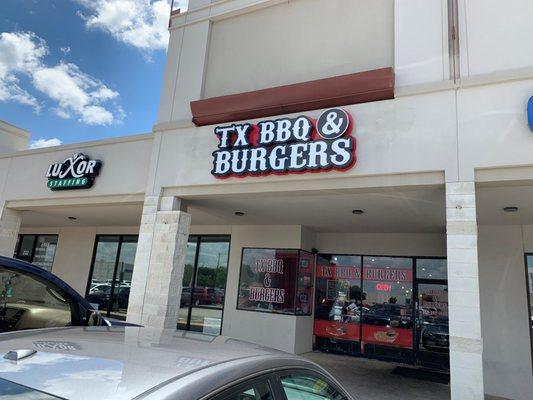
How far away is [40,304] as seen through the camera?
4562 mm

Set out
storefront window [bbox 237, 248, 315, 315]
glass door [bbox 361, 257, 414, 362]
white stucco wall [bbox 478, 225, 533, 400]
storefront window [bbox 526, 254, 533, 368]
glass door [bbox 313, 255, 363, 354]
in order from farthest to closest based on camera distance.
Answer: glass door [bbox 313, 255, 363, 354] < storefront window [bbox 237, 248, 315, 315] < glass door [bbox 361, 257, 414, 362] < storefront window [bbox 526, 254, 533, 368] < white stucco wall [bbox 478, 225, 533, 400]

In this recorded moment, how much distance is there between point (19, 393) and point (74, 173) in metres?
10.8

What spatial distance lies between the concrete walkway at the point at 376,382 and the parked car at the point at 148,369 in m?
6.58

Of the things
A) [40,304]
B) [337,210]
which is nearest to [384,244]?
[337,210]

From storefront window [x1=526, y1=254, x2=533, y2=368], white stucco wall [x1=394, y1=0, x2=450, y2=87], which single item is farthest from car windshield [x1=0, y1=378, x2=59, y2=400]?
A: storefront window [x1=526, y1=254, x2=533, y2=368]

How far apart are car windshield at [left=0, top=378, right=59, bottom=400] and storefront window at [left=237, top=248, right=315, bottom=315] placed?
10.8 meters

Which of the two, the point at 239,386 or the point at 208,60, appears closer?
the point at 239,386

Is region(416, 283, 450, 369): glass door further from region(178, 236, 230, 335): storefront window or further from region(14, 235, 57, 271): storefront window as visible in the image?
region(14, 235, 57, 271): storefront window

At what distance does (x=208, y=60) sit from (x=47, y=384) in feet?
31.8

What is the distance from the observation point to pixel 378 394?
27.8 feet

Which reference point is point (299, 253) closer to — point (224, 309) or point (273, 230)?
point (273, 230)

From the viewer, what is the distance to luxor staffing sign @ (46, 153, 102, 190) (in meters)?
11.1

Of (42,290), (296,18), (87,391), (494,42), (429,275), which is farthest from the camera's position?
(429,275)

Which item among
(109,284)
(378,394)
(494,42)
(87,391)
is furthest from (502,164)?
(109,284)
